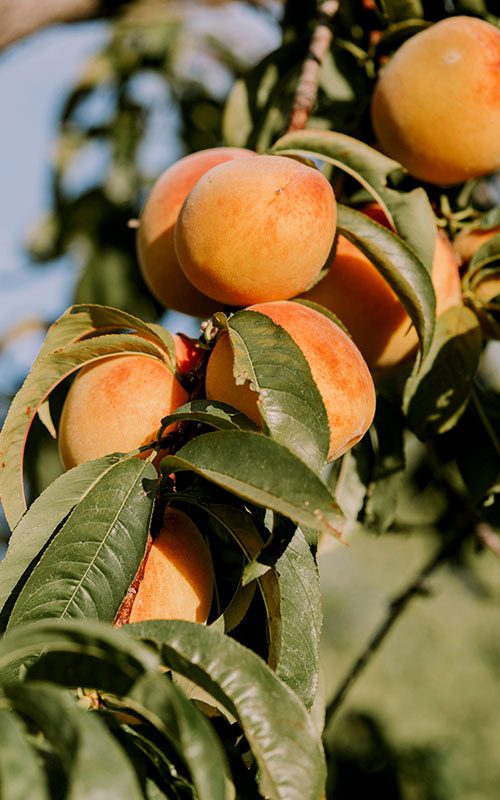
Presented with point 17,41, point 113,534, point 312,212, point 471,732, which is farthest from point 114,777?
point 471,732

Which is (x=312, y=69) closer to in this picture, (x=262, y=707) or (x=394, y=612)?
(x=262, y=707)

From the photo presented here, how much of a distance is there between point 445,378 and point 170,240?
354 millimetres

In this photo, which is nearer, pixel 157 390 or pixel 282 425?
pixel 282 425

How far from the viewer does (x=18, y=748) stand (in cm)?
40

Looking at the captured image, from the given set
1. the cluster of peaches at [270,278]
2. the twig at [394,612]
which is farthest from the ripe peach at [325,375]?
the twig at [394,612]

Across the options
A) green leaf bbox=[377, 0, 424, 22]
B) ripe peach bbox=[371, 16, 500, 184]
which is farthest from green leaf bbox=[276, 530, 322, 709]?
green leaf bbox=[377, 0, 424, 22]

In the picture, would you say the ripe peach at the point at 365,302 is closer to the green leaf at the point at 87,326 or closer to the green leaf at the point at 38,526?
the green leaf at the point at 87,326

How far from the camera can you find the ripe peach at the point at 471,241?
104cm

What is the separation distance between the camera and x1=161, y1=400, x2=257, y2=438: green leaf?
0.62 meters

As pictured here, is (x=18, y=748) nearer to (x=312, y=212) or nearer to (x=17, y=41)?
(x=312, y=212)

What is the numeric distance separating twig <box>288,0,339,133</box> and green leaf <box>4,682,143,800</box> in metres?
0.76

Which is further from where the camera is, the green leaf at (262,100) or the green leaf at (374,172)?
the green leaf at (262,100)

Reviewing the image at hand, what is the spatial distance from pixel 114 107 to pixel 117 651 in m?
1.75

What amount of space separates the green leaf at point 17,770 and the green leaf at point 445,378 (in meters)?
0.63
